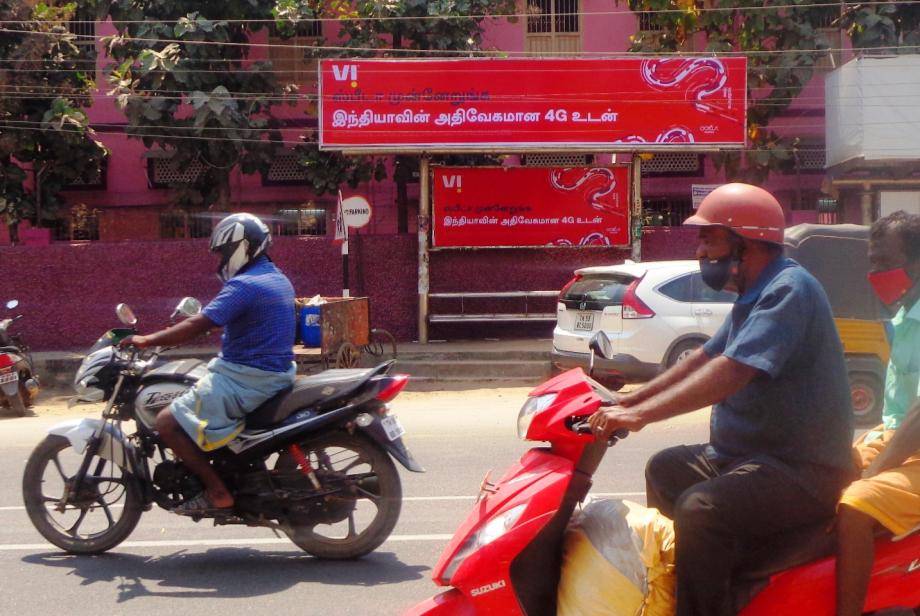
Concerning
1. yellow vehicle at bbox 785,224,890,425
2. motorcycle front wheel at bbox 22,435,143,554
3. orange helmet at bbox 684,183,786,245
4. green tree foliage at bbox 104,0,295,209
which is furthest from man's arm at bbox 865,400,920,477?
green tree foliage at bbox 104,0,295,209

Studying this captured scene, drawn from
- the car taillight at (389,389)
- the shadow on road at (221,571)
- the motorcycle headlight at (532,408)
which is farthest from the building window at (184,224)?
the motorcycle headlight at (532,408)

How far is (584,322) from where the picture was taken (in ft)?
40.2

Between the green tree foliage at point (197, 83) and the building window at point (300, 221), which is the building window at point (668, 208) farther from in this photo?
the green tree foliage at point (197, 83)

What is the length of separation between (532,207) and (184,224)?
7.60 metres

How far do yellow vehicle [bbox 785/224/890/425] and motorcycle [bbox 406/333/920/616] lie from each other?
6597 mm

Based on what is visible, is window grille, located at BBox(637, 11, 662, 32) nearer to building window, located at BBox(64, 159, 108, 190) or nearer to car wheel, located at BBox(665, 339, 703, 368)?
car wheel, located at BBox(665, 339, 703, 368)

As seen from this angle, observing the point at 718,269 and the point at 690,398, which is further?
the point at 718,269

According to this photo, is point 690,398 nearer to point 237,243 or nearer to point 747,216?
point 747,216

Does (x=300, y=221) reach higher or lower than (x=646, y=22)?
lower

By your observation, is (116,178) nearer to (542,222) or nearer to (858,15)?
(542,222)

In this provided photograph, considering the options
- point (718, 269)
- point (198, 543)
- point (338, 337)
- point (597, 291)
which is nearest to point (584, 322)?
point (597, 291)

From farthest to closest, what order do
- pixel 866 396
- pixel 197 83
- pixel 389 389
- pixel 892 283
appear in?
pixel 197 83, pixel 866 396, pixel 389 389, pixel 892 283

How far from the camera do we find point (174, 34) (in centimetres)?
1836

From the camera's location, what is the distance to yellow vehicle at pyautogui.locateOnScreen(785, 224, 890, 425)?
31.7ft
